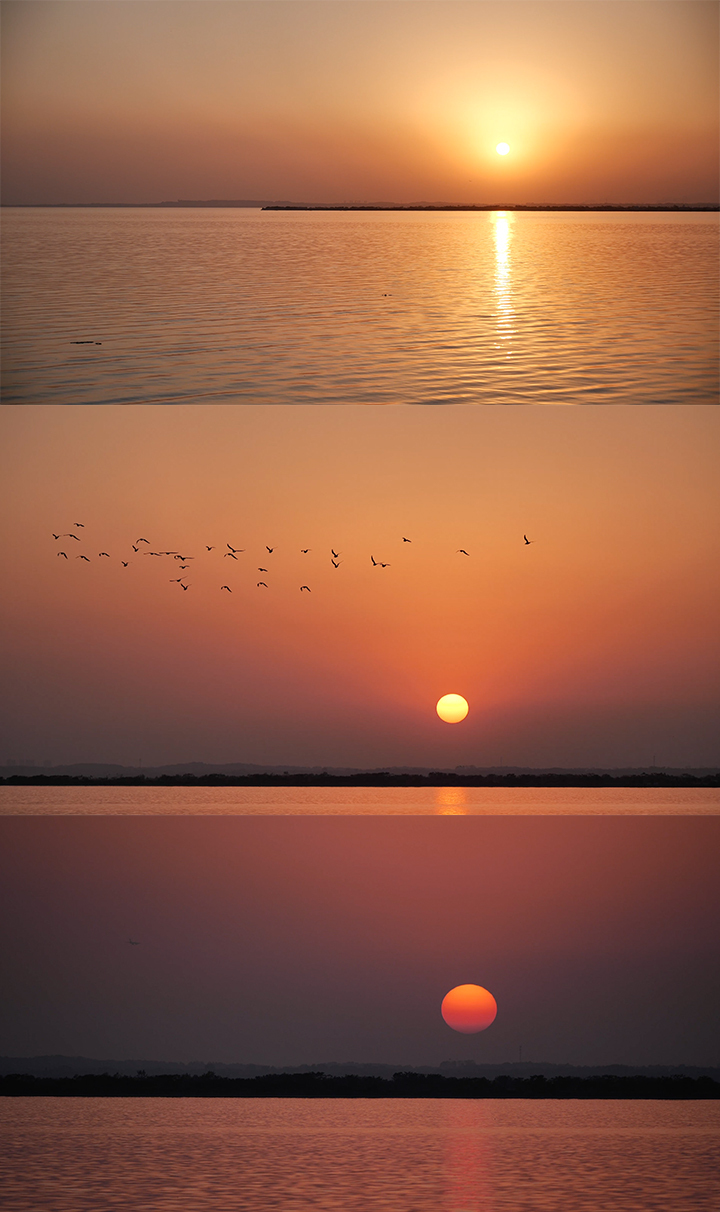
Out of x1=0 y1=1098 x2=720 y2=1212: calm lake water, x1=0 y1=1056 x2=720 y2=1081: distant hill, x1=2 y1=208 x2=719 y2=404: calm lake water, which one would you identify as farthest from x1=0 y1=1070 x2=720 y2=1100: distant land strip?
x1=2 y1=208 x2=719 y2=404: calm lake water

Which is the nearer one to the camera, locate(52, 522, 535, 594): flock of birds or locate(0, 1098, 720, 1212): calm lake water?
locate(0, 1098, 720, 1212): calm lake water

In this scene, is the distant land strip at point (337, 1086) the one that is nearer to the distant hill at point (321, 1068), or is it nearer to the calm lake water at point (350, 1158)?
the distant hill at point (321, 1068)

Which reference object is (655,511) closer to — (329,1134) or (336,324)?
(336,324)

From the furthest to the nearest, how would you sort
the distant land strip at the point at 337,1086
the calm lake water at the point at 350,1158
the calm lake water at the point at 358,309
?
1. the distant land strip at the point at 337,1086
2. the calm lake water at the point at 358,309
3. the calm lake water at the point at 350,1158

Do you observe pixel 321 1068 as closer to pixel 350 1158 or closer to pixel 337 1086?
pixel 337 1086

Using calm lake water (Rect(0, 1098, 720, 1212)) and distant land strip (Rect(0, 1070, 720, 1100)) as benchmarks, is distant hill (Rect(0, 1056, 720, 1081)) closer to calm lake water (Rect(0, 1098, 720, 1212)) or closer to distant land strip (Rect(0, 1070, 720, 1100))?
distant land strip (Rect(0, 1070, 720, 1100))

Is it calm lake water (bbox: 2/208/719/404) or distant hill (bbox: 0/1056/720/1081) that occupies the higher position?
calm lake water (bbox: 2/208/719/404)

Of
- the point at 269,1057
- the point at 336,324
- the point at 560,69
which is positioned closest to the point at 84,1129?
the point at 269,1057

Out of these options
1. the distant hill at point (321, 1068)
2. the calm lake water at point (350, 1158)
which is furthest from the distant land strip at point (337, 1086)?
the calm lake water at point (350, 1158)

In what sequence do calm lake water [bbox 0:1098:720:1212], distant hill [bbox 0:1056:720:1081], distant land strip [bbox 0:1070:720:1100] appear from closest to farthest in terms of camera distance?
calm lake water [bbox 0:1098:720:1212] < distant land strip [bbox 0:1070:720:1100] < distant hill [bbox 0:1056:720:1081]
